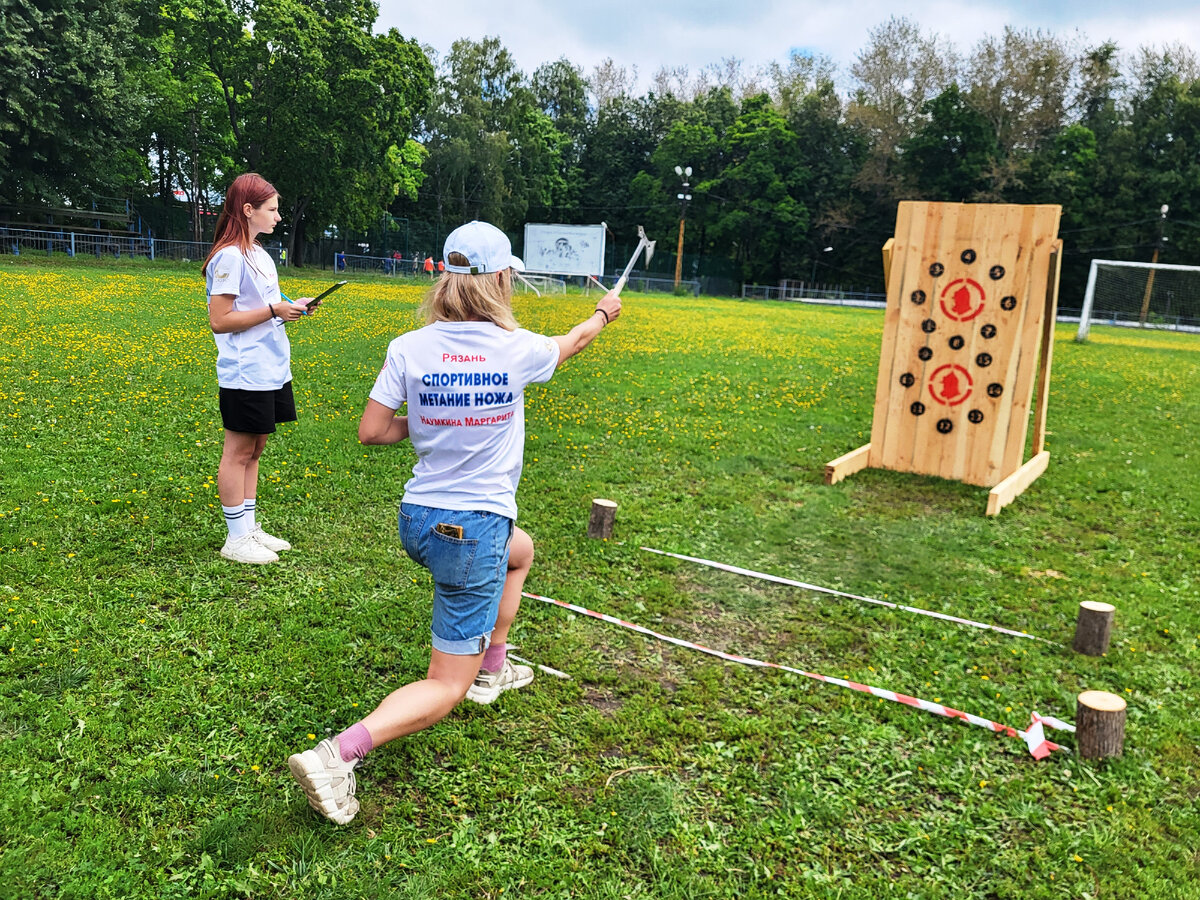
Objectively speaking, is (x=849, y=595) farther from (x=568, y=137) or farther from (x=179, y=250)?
(x=568, y=137)

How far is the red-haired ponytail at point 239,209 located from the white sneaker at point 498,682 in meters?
2.56

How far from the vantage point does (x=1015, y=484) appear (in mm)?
7199

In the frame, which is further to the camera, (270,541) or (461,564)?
(270,541)

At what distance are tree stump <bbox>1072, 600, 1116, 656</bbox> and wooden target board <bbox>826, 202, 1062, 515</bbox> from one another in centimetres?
246

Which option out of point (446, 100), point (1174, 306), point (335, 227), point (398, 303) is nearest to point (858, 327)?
point (398, 303)

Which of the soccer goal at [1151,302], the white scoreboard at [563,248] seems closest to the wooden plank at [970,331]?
the soccer goal at [1151,302]

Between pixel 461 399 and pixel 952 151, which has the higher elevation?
pixel 952 151

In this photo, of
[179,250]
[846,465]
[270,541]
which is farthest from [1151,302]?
[270,541]

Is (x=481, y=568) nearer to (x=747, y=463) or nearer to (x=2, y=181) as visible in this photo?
(x=747, y=463)

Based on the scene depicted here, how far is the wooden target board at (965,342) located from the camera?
7.02 meters

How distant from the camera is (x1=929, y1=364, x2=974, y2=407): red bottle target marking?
7.40 metres

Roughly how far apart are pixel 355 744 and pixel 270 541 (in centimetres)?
270

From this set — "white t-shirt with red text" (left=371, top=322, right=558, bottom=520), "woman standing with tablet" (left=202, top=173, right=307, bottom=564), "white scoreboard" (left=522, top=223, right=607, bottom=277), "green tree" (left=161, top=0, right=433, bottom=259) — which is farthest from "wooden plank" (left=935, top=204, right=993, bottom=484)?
"white scoreboard" (left=522, top=223, right=607, bottom=277)

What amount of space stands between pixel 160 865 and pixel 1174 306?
153 ft
